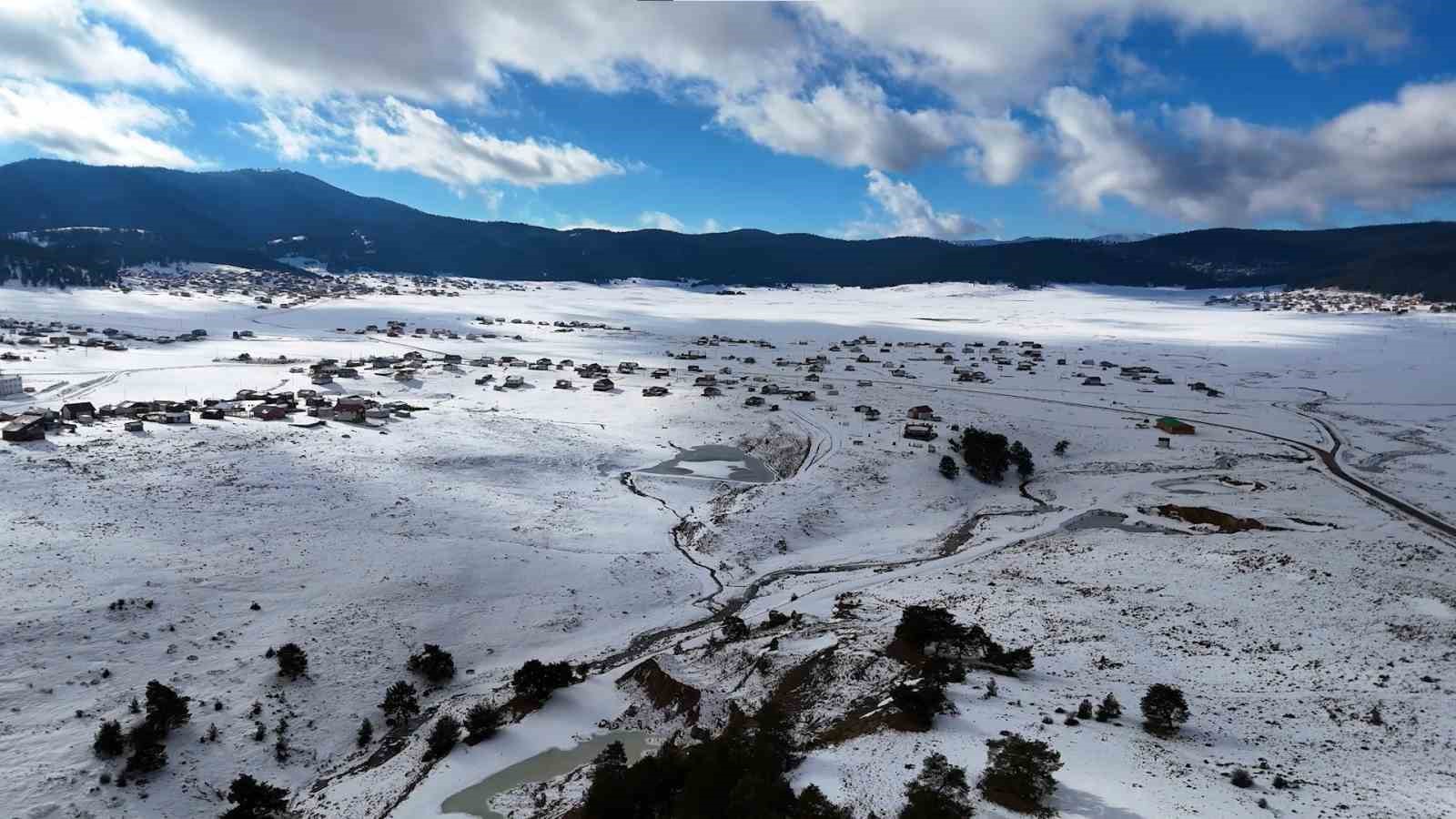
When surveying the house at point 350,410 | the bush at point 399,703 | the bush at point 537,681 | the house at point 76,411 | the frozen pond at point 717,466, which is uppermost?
the house at point 76,411

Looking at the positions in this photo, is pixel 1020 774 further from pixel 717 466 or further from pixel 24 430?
pixel 24 430

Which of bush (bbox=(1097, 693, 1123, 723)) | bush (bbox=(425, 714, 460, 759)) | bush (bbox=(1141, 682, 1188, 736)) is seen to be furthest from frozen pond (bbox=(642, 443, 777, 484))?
bush (bbox=(1141, 682, 1188, 736))

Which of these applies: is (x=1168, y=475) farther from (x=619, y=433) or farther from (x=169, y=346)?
(x=169, y=346)

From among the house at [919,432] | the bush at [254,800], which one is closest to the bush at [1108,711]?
the bush at [254,800]

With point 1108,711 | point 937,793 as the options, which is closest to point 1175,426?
point 1108,711

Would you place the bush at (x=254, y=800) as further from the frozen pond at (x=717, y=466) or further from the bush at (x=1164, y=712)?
the frozen pond at (x=717, y=466)

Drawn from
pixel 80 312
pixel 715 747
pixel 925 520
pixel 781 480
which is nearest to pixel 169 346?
pixel 80 312
